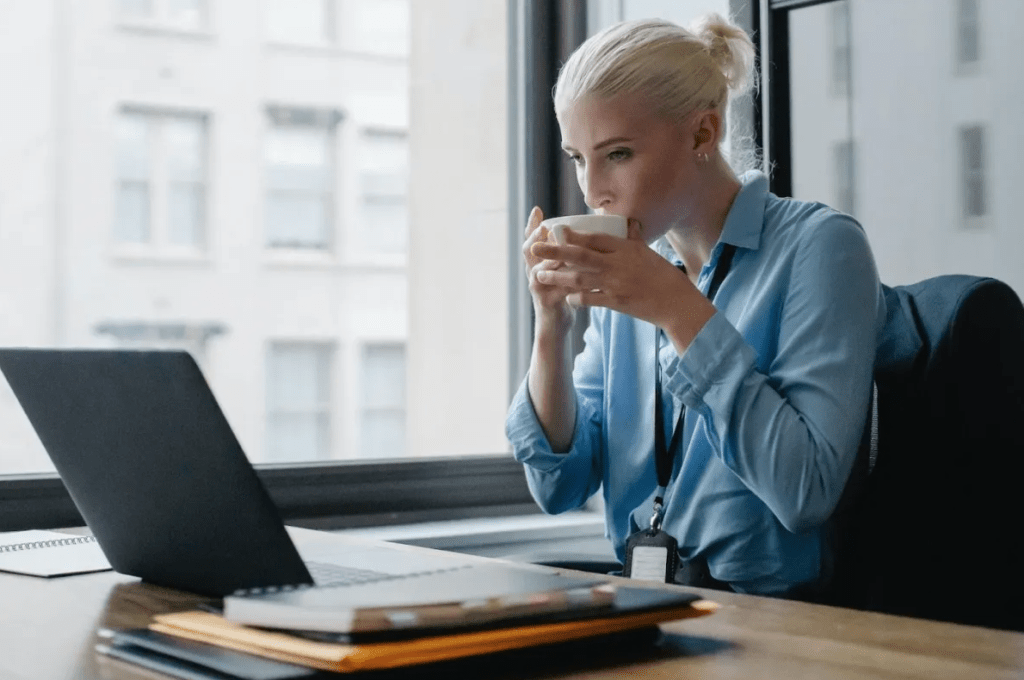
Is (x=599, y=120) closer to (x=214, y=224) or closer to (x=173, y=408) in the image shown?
(x=173, y=408)

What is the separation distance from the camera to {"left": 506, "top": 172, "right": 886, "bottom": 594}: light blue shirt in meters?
1.31

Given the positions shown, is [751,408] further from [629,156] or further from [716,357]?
[629,156]

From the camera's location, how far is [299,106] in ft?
7.68

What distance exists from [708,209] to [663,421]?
0.92ft

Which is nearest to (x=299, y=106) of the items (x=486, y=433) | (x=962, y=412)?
(x=486, y=433)

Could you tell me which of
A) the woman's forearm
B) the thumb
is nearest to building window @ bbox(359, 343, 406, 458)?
the woman's forearm

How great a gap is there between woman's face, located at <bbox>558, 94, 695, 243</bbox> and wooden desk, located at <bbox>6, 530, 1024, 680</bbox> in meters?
0.63

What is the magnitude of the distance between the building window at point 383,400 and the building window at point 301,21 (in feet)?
2.03

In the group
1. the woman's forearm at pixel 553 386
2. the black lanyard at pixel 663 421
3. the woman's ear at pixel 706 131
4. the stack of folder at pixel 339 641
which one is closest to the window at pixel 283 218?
the woman's forearm at pixel 553 386

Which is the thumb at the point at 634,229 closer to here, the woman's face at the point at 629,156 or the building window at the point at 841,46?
the woman's face at the point at 629,156

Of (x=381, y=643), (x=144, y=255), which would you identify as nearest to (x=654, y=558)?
(x=381, y=643)

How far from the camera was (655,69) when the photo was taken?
149 cm

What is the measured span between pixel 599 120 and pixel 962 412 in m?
0.55

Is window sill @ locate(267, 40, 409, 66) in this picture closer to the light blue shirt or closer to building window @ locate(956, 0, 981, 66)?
the light blue shirt
